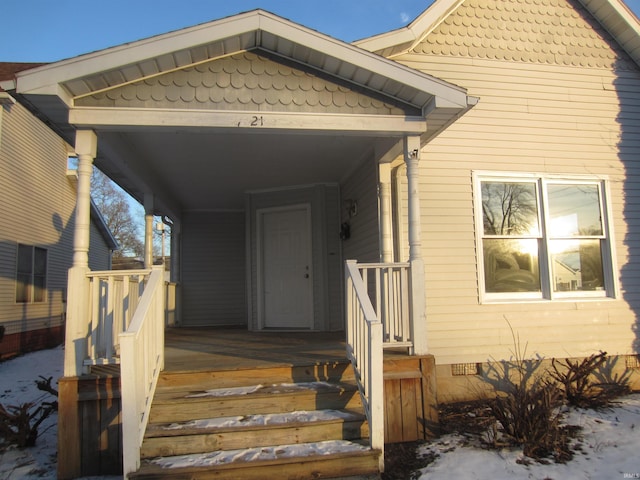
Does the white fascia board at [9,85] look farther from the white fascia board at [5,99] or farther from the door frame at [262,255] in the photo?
the white fascia board at [5,99]

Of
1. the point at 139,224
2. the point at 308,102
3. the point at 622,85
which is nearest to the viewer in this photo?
the point at 308,102

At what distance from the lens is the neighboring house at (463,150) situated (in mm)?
4098

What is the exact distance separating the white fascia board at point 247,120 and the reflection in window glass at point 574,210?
241 cm

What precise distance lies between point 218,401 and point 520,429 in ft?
7.96

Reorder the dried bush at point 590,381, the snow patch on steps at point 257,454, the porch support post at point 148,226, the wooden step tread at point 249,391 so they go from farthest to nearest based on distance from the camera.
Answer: the porch support post at point 148,226 < the dried bush at point 590,381 < the wooden step tread at point 249,391 < the snow patch on steps at point 257,454

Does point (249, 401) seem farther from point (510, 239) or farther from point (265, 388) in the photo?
point (510, 239)

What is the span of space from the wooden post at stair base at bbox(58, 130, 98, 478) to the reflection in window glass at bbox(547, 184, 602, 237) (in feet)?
16.6

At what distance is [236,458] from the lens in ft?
10.4

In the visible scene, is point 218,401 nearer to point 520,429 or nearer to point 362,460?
point 362,460

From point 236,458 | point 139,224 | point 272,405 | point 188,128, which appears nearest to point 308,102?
point 188,128

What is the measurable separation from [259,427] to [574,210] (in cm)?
461

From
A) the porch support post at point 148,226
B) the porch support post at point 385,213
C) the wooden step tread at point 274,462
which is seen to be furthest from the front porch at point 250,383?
the porch support post at point 148,226

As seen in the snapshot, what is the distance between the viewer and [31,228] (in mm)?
10906

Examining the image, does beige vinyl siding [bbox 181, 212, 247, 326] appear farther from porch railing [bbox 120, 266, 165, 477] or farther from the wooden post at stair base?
porch railing [bbox 120, 266, 165, 477]
